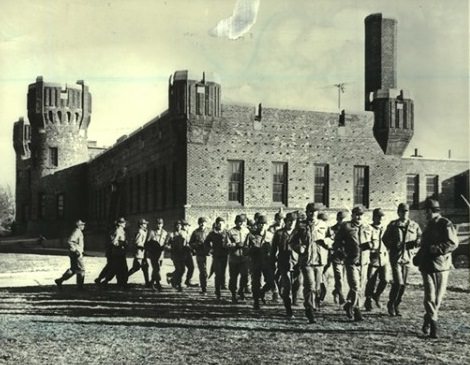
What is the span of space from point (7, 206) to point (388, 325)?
311 ft

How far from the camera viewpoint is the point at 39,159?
5228cm

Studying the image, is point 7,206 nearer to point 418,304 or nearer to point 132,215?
point 132,215

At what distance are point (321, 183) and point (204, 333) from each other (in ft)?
73.6

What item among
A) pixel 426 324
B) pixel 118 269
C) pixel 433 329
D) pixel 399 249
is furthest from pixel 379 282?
pixel 118 269

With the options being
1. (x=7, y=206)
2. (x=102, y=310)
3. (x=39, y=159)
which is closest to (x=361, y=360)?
(x=102, y=310)

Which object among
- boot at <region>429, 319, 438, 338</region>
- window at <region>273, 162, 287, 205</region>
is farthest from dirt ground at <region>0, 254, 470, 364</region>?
window at <region>273, 162, 287, 205</region>

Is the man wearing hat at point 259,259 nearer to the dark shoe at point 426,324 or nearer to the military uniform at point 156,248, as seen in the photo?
the dark shoe at point 426,324

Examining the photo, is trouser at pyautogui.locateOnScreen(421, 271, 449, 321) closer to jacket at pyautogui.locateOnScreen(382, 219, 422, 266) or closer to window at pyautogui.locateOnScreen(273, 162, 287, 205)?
jacket at pyautogui.locateOnScreen(382, 219, 422, 266)

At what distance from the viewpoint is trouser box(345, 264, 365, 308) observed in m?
10.6

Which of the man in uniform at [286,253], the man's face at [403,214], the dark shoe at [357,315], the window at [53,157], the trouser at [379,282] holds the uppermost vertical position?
the window at [53,157]

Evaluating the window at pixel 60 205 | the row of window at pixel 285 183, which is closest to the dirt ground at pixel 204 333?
the row of window at pixel 285 183

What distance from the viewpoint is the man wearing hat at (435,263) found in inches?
357

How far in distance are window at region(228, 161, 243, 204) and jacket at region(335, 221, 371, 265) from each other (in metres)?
18.1

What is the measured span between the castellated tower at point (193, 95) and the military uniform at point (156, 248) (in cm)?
1239
